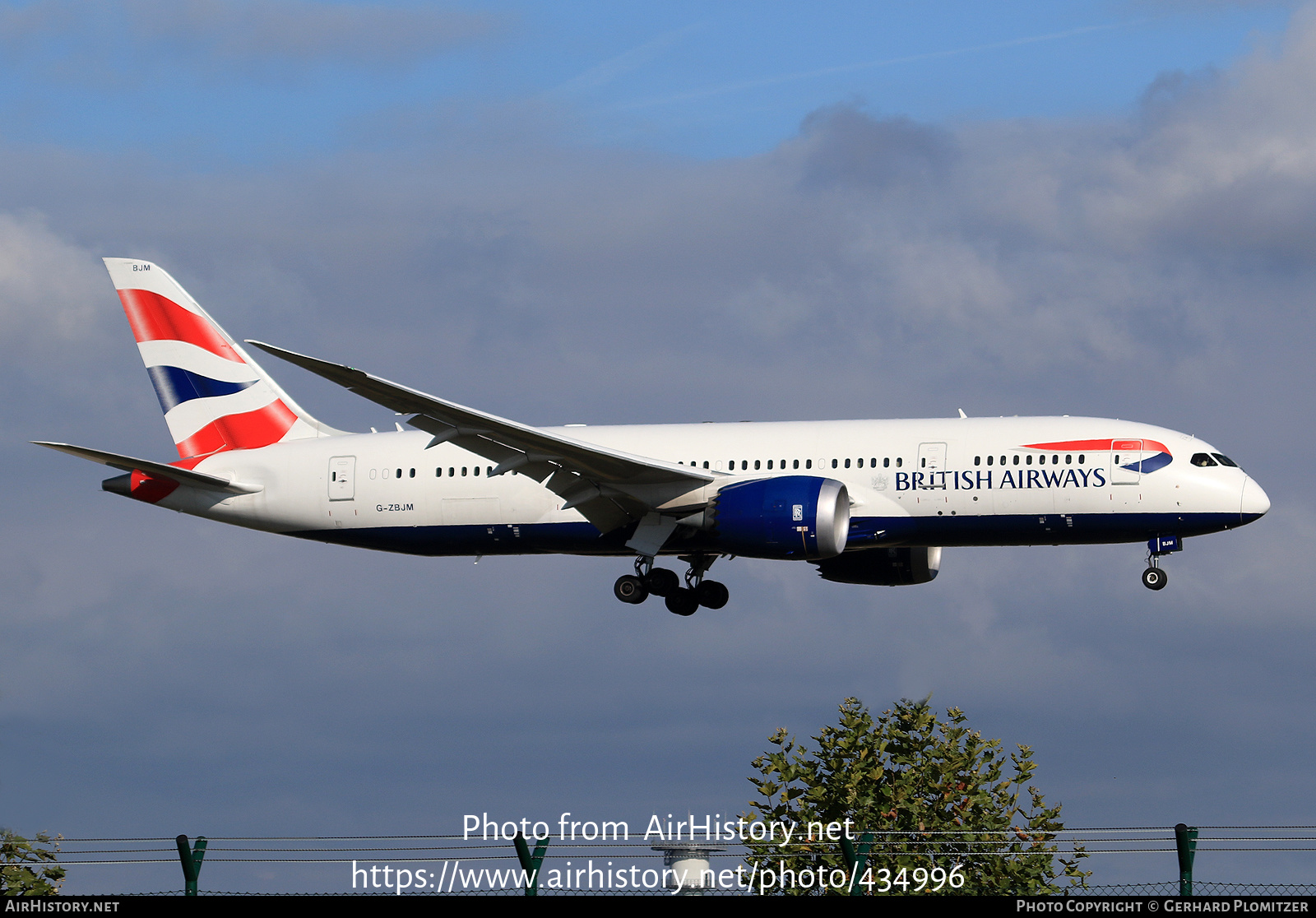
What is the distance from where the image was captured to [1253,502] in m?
37.1

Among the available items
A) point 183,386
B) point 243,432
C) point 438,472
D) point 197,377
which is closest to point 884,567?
point 438,472

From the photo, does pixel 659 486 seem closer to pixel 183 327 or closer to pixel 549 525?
pixel 549 525

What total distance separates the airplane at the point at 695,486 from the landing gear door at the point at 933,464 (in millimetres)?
39

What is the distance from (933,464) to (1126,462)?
437 cm

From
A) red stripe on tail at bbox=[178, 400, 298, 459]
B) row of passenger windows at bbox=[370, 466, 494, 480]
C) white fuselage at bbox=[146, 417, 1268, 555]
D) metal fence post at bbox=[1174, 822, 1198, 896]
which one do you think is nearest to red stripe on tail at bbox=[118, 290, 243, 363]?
red stripe on tail at bbox=[178, 400, 298, 459]

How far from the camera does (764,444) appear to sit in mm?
39688

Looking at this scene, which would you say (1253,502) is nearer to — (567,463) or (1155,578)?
(1155,578)

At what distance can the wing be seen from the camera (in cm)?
3497

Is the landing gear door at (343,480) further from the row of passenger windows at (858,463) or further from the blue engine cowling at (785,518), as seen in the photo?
the blue engine cowling at (785,518)

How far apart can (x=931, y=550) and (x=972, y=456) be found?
23.8ft

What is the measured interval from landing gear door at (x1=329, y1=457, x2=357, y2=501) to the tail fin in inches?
108

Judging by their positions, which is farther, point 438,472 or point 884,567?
point 884,567

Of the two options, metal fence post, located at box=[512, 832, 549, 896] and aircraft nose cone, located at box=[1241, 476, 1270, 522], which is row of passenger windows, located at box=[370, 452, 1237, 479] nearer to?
aircraft nose cone, located at box=[1241, 476, 1270, 522]
